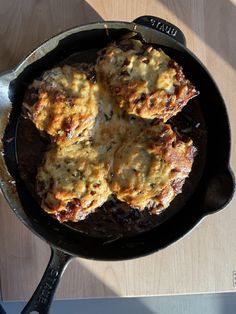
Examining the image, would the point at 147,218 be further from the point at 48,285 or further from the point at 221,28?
the point at 221,28

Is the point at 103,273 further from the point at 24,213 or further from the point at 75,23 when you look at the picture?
the point at 75,23

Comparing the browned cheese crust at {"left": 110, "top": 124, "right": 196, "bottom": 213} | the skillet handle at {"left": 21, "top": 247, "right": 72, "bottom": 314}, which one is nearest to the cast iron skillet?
the skillet handle at {"left": 21, "top": 247, "right": 72, "bottom": 314}

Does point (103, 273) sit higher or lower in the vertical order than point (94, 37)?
lower

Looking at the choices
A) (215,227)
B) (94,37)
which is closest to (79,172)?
(94,37)

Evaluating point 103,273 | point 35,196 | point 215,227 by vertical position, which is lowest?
point 103,273

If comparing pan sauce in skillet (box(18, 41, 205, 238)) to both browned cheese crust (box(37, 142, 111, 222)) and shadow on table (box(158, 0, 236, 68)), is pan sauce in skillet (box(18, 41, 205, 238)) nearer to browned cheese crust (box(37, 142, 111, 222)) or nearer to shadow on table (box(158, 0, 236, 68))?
browned cheese crust (box(37, 142, 111, 222))

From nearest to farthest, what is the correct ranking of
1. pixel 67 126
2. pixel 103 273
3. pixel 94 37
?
pixel 67 126
pixel 94 37
pixel 103 273
